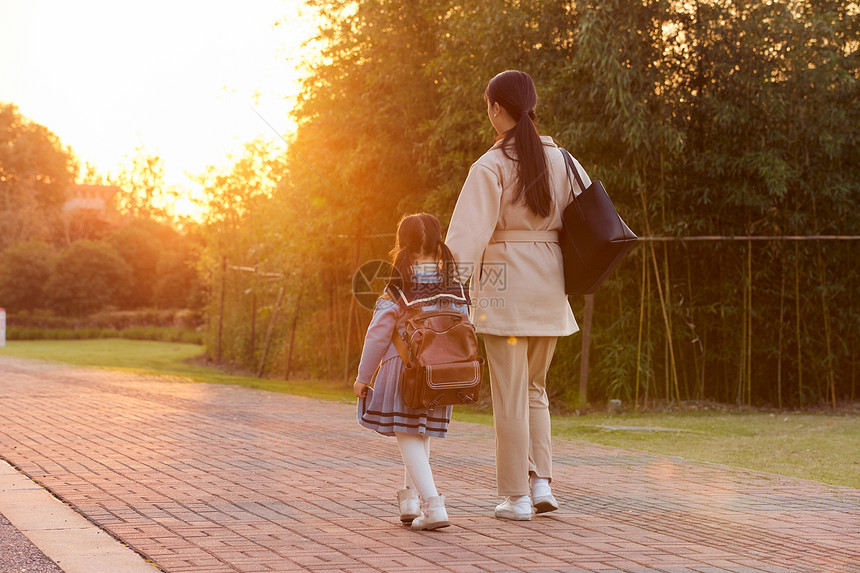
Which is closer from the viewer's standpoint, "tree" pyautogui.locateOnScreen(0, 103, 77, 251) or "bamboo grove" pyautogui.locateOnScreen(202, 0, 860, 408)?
"bamboo grove" pyautogui.locateOnScreen(202, 0, 860, 408)

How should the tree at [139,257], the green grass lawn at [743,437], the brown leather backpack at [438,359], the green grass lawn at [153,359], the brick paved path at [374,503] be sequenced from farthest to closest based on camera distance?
the tree at [139,257], the green grass lawn at [153,359], the green grass lawn at [743,437], the brown leather backpack at [438,359], the brick paved path at [374,503]

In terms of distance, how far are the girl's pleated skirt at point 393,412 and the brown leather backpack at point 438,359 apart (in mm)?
65

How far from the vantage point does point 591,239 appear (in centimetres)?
423

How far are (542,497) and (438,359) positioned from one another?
2.91 feet

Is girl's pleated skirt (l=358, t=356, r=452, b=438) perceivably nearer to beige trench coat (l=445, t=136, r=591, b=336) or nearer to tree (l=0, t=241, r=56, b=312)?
beige trench coat (l=445, t=136, r=591, b=336)

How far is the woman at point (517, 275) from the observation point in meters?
4.24

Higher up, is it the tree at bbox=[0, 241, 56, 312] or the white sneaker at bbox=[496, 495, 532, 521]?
the tree at bbox=[0, 241, 56, 312]

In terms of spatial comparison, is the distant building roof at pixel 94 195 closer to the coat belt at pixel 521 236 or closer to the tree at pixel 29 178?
the tree at pixel 29 178

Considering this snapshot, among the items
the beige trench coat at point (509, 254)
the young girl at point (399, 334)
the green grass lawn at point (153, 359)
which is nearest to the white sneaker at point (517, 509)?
the young girl at point (399, 334)

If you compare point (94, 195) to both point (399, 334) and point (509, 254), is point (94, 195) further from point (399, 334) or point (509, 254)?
point (399, 334)

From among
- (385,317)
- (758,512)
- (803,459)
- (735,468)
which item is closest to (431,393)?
(385,317)

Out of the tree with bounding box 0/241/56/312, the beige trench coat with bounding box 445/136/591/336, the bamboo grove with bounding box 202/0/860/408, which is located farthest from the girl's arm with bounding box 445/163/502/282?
the tree with bounding box 0/241/56/312

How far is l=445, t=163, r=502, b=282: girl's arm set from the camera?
4148mm

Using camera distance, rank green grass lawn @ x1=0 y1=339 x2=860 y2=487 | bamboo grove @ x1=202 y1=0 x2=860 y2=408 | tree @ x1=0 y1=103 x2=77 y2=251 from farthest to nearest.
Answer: tree @ x1=0 y1=103 x2=77 y2=251, bamboo grove @ x1=202 y1=0 x2=860 y2=408, green grass lawn @ x1=0 y1=339 x2=860 y2=487
